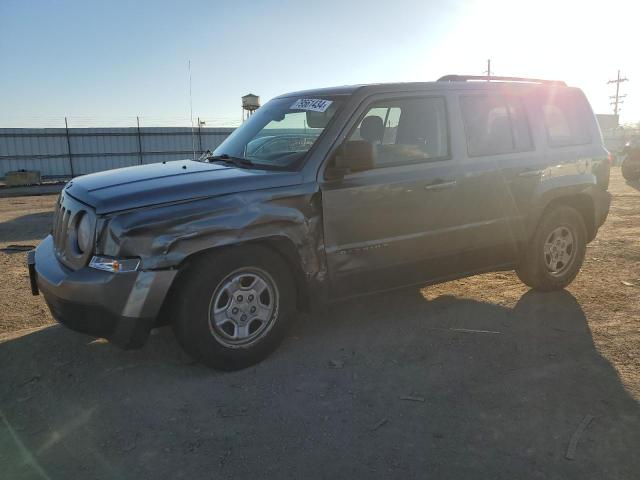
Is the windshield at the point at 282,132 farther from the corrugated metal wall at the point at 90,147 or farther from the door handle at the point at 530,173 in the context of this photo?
the corrugated metal wall at the point at 90,147

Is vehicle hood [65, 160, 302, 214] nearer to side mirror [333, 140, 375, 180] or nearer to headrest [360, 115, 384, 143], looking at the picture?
side mirror [333, 140, 375, 180]

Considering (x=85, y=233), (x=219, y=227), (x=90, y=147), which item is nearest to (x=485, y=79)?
(x=219, y=227)

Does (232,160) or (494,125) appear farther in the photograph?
(494,125)

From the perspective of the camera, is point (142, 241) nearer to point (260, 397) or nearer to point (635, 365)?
point (260, 397)

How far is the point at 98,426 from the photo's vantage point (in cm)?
300

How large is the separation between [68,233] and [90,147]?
82.0 feet

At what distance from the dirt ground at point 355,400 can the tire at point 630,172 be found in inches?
573

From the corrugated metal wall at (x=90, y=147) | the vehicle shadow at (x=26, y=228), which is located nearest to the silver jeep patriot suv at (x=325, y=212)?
the vehicle shadow at (x=26, y=228)

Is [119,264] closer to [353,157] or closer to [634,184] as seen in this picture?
[353,157]

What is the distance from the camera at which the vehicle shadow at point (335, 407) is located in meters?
2.64

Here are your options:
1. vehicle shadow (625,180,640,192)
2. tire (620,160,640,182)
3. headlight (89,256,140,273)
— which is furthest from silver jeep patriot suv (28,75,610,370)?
tire (620,160,640,182)

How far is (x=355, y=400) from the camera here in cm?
325

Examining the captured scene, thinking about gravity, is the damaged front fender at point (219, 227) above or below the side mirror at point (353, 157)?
below

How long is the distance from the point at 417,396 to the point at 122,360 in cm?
210
